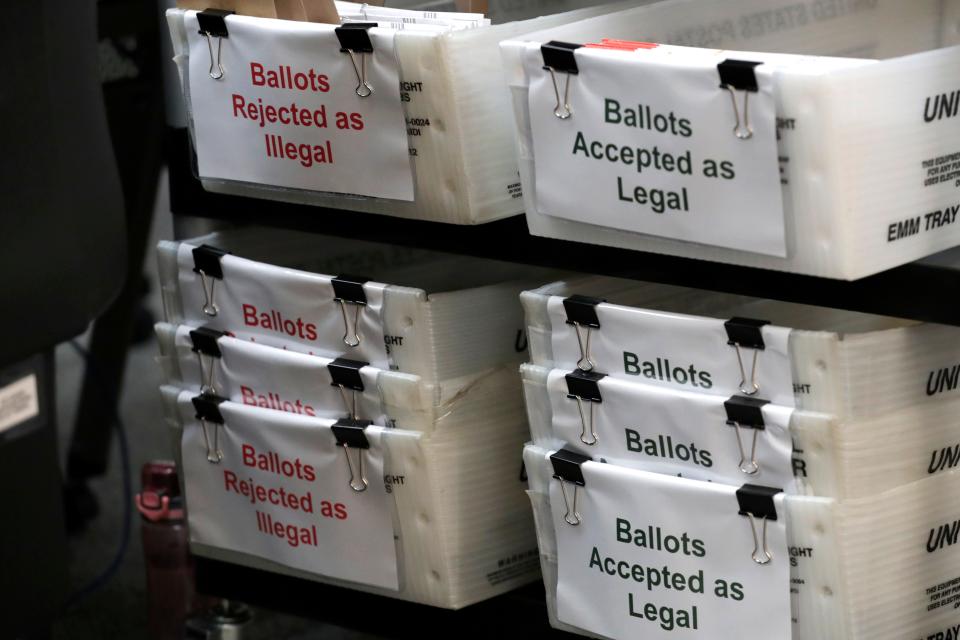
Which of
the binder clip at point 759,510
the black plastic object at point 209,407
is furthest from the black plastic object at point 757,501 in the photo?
the black plastic object at point 209,407

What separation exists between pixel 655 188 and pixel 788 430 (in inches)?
7.5

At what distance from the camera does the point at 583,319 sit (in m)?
1.09

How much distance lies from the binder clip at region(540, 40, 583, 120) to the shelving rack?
0.12m

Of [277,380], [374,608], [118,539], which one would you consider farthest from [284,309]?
[118,539]

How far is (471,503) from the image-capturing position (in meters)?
1.22

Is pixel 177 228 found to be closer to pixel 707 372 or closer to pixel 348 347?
pixel 348 347

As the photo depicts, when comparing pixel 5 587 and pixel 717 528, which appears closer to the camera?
pixel 717 528

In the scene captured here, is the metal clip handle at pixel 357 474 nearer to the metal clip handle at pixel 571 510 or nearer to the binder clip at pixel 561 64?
the metal clip handle at pixel 571 510

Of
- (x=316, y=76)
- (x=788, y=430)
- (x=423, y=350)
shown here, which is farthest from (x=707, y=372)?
(x=316, y=76)

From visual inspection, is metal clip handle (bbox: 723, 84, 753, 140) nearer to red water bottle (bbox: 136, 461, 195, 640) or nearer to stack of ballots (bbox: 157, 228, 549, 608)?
stack of ballots (bbox: 157, 228, 549, 608)

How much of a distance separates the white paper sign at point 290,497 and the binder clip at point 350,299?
0.08 metres

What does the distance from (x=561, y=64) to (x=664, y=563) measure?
1.23 ft

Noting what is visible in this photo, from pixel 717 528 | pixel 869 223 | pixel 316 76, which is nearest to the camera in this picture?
pixel 869 223

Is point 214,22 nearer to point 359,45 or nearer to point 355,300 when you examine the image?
point 359,45
